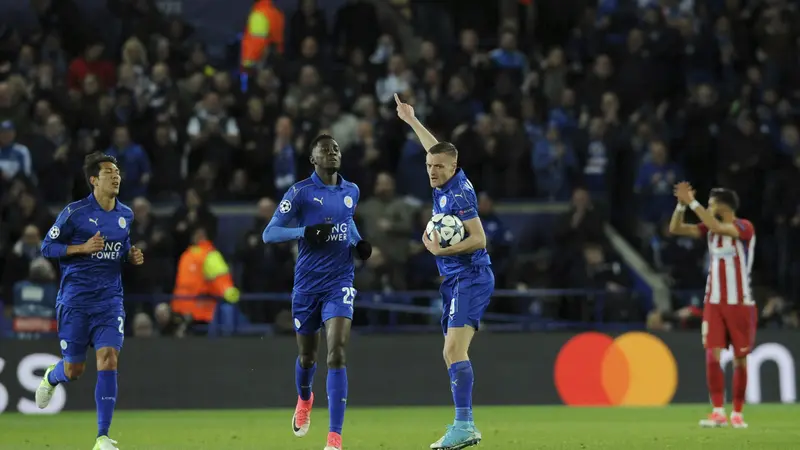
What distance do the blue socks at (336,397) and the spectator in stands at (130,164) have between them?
34.7 feet

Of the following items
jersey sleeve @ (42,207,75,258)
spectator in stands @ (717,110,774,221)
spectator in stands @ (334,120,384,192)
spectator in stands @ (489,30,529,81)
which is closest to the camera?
jersey sleeve @ (42,207,75,258)

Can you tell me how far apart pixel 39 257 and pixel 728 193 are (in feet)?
31.2

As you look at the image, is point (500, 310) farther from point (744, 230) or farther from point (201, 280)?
point (744, 230)

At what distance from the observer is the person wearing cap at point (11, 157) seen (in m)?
21.4

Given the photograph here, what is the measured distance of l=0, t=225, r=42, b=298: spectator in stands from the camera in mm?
19922

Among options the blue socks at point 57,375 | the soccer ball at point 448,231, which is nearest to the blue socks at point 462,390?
the soccer ball at point 448,231

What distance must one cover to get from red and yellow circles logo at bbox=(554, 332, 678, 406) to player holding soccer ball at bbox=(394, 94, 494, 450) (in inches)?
311

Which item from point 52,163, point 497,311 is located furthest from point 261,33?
point 497,311

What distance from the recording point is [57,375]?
13250mm

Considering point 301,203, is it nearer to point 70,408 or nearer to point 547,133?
point 70,408

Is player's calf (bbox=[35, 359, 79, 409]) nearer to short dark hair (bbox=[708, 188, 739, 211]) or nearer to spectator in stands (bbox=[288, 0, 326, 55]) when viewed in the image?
short dark hair (bbox=[708, 188, 739, 211])

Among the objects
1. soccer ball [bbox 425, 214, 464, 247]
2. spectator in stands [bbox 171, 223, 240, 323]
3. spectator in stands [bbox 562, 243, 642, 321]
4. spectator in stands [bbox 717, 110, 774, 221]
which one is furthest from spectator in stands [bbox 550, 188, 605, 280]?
soccer ball [bbox 425, 214, 464, 247]

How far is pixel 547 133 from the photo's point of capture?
22.9 m

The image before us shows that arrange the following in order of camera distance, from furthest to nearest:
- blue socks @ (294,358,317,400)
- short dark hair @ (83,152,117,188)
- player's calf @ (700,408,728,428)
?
player's calf @ (700,408,728,428)
blue socks @ (294,358,317,400)
short dark hair @ (83,152,117,188)
